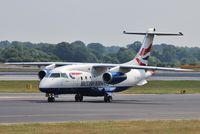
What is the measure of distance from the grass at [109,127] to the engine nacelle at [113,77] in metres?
19.9

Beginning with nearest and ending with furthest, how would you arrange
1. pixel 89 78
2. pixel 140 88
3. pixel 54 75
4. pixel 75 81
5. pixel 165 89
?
pixel 54 75
pixel 75 81
pixel 89 78
pixel 165 89
pixel 140 88

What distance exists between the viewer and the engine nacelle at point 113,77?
5088 cm

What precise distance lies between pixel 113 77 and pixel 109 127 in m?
22.6

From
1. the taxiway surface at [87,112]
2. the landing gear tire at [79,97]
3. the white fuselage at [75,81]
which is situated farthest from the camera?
the landing gear tire at [79,97]

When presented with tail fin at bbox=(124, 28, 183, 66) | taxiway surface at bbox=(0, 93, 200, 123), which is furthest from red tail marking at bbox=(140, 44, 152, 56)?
taxiway surface at bbox=(0, 93, 200, 123)

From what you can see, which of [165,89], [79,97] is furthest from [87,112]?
[165,89]

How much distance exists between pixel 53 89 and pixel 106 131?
21.3 metres

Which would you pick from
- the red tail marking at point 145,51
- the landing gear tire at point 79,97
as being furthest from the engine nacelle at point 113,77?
the red tail marking at point 145,51

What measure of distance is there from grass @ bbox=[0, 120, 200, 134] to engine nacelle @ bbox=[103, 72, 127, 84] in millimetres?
19896

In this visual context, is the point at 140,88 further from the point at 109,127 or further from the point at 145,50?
the point at 109,127

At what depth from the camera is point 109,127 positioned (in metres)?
28.6

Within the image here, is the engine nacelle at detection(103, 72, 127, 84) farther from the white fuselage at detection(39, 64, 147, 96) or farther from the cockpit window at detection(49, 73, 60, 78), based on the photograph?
the cockpit window at detection(49, 73, 60, 78)

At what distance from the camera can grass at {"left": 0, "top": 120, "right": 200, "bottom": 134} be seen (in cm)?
2695

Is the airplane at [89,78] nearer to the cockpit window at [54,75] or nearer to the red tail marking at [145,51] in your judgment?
the cockpit window at [54,75]
